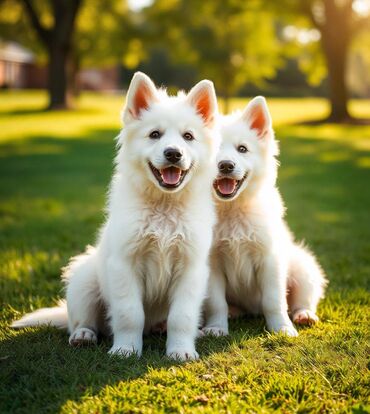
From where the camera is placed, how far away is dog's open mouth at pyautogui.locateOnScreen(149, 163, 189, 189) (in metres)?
4.12

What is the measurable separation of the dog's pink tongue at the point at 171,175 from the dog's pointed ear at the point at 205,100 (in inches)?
19.4

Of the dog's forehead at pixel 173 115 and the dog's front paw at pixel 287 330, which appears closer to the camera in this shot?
the dog's forehead at pixel 173 115

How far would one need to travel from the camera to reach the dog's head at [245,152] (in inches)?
185

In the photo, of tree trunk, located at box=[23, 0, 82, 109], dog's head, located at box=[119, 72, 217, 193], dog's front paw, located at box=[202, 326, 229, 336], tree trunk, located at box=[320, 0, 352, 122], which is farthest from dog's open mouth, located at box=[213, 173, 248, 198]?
tree trunk, located at box=[23, 0, 82, 109]

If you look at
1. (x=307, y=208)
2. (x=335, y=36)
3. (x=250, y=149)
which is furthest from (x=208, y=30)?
(x=250, y=149)

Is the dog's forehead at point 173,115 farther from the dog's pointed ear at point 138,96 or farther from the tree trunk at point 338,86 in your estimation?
the tree trunk at point 338,86

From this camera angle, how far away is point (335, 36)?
84.4 feet

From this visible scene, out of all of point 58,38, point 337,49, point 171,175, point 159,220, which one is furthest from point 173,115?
point 58,38

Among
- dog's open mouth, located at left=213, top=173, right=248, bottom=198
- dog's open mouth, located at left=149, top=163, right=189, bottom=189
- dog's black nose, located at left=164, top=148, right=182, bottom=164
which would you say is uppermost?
dog's black nose, located at left=164, top=148, right=182, bottom=164

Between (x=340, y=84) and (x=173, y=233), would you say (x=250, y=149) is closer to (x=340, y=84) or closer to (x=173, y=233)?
(x=173, y=233)

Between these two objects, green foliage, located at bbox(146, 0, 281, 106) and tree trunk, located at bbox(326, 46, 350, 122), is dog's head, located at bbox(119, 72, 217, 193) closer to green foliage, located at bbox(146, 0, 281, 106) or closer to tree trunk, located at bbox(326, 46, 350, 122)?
tree trunk, located at bbox(326, 46, 350, 122)

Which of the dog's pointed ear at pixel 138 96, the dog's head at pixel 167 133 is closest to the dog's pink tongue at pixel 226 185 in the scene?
the dog's head at pixel 167 133

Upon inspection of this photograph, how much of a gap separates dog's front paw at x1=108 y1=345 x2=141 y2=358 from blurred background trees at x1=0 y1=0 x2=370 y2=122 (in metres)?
23.5

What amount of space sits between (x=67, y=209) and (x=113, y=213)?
622 centimetres
